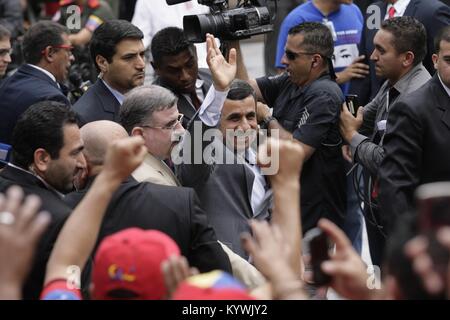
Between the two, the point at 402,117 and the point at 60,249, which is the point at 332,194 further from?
the point at 60,249

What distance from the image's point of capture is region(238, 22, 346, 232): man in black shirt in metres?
5.87

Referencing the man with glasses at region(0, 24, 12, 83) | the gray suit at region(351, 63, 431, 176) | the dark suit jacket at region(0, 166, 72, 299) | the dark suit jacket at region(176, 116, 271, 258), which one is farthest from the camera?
the man with glasses at region(0, 24, 12, 83)

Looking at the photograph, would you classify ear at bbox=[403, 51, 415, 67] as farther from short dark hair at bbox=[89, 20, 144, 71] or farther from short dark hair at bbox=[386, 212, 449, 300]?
short dark hair at bbox=[386, 212, 449, 300]

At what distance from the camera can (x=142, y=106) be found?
15.6 ft

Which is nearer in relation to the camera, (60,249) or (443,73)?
(60,249)

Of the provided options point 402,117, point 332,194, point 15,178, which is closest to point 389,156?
point 402,117

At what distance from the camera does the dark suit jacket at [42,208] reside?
12.3 ft

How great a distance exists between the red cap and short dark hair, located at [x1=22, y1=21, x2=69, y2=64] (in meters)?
3.82

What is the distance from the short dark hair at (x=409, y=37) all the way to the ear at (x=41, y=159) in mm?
2400

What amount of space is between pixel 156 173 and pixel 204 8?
3.68 m

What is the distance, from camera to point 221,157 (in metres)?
5.20

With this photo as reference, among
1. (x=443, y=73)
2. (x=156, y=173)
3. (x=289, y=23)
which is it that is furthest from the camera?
(x=289, y=23)

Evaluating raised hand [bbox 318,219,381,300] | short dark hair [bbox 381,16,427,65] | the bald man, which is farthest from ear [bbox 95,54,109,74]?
raised hand [bbox 318,219,381,300]

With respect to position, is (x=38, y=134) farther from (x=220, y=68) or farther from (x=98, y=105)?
(x=98, y=105)
